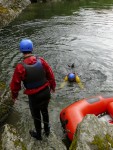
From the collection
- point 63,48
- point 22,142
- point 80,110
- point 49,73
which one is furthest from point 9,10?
point 22,142

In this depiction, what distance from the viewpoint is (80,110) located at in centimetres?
852

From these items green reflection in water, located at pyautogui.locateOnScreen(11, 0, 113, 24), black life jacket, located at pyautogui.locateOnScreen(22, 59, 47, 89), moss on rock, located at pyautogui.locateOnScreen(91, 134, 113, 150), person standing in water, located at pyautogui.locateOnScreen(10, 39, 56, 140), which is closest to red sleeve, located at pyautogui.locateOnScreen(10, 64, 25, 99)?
person standing in water, located at pyautogui.locateOnScreen(10, 39, 56, 140)

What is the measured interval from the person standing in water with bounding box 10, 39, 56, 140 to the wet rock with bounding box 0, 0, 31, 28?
56.1 ft

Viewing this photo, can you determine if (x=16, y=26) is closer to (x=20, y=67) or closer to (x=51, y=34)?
(x=51, y=34)

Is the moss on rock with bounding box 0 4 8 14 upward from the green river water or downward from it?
upward

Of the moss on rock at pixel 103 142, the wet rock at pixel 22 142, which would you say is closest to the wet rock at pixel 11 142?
the wet rock at pixel 22 142

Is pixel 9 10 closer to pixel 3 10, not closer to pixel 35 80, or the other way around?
pixel 3 10

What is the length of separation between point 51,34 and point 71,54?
5102 millimetres

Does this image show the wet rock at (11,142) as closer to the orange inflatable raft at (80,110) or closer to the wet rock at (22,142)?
the wet rock at (22,142)

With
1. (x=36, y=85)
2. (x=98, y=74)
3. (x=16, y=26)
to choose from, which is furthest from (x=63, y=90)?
(x=16, y=26)

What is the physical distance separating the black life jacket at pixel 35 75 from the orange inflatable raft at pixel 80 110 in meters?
1.98

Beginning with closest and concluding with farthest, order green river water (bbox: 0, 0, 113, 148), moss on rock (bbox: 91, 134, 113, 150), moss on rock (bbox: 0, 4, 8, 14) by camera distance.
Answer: moss on rock (bbox: 91, 134, 113, 150) < green river water (bbox: 0, 0, 113, 148) < moss on rock (bbox: 0, 4, 8, 14)

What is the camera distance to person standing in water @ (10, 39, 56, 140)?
646 cm

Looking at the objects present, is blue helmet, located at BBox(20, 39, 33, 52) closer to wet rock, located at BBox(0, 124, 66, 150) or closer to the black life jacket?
the black life jacket
